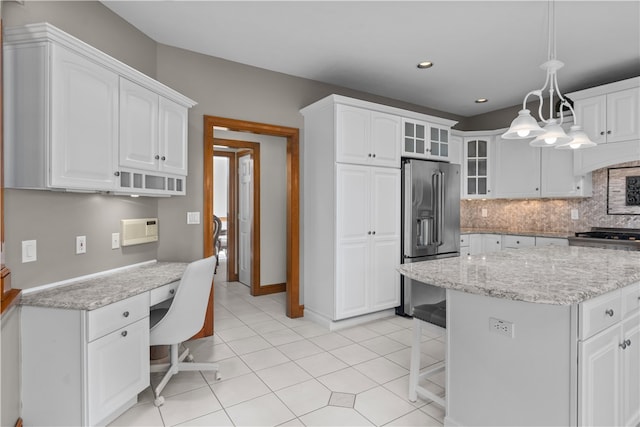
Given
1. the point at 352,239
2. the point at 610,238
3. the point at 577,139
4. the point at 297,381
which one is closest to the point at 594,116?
the point at 610,238

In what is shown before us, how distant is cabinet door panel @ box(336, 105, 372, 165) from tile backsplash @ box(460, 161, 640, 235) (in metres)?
2.90

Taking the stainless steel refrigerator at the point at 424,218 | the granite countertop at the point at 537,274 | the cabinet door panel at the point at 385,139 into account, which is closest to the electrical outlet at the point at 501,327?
the granite countertop at the point at 537,274

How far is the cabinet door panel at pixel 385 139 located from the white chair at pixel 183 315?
2.16 m

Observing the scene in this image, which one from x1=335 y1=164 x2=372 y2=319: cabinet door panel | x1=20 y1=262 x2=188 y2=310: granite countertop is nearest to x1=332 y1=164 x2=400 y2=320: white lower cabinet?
x1=335 y1=164 x2=372 y2=319: cabinet door panel

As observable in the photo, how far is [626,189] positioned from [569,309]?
3.62 meters

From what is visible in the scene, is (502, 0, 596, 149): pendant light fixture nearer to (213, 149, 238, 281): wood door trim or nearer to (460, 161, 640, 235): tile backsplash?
(460, 161, 640, 235): tile backsplash

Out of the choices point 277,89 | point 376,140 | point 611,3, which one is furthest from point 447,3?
point 277,89

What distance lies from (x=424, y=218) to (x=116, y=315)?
3.17 meters

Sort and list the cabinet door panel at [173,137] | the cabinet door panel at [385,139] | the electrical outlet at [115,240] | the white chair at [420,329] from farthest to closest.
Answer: the cabinet door panel at [385,139]
the cabinet door panel at [173,137]
the electrical outlet at [115,240]
the white chair at [420,329]

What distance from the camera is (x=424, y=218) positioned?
13.1 ft

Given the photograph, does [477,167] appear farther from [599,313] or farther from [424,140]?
[599,313]

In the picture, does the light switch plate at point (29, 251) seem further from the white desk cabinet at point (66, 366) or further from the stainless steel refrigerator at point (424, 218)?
the stainless steel refrigerator at point (424, 218)

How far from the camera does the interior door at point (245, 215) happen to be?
517 centimetres

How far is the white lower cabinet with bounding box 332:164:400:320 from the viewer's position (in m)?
3.54
